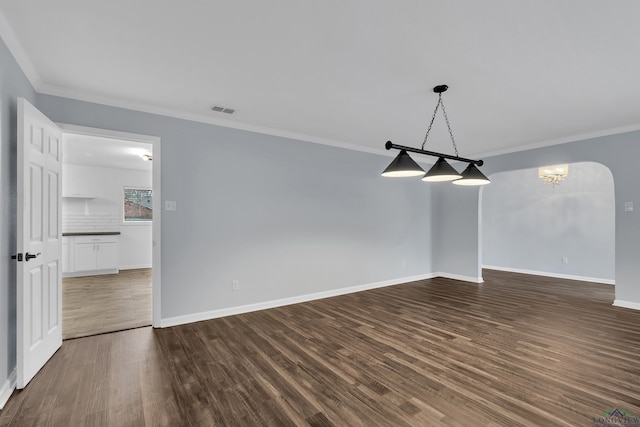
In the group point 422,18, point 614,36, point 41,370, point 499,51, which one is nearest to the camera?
point 422,18

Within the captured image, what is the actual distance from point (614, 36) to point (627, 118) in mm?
2753

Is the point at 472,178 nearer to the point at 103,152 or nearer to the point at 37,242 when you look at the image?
the point at 37,242

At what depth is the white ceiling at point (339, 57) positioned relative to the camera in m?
1.97

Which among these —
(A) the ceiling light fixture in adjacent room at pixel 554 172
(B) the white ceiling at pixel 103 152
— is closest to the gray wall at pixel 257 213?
(B) the white ceiling at pixel 103 152

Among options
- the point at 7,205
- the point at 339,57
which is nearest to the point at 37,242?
the point at 7,205

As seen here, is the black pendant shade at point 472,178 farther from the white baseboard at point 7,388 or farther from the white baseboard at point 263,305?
the white baseboard at point 7,388

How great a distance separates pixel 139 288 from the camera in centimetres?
572

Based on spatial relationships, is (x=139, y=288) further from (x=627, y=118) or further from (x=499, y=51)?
(x=627, y=118)

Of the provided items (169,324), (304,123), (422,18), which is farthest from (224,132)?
(422,18)

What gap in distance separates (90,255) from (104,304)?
302 cm

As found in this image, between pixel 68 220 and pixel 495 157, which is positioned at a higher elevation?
pixel 495 157

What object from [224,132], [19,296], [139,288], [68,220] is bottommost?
[139,288]

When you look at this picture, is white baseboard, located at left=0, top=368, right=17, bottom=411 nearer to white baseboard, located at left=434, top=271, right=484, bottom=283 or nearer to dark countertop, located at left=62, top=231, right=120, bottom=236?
dark countertop, located at left=62, top=231, right=120, bottom=236

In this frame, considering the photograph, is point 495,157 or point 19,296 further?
point 495,157
